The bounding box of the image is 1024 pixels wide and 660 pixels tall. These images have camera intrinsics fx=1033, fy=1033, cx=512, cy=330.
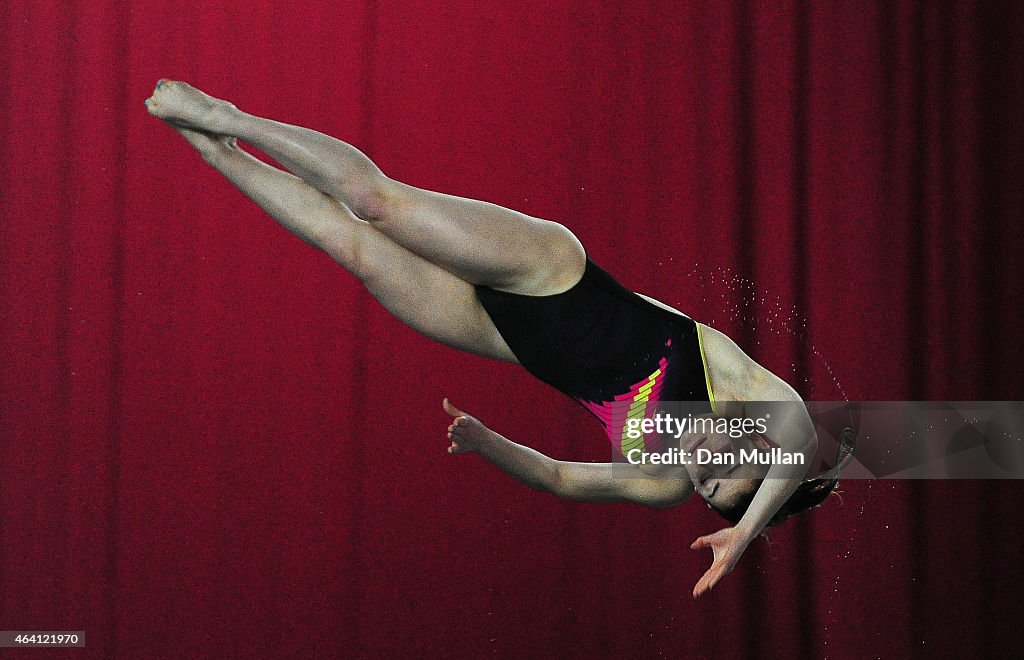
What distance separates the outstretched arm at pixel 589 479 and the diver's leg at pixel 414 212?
0.41 m

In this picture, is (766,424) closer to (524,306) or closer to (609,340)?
(609,340)

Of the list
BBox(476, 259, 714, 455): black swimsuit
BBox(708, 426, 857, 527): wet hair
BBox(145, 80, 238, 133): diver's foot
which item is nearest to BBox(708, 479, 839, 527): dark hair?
BBox(708, 426, 857, 527): wet hair

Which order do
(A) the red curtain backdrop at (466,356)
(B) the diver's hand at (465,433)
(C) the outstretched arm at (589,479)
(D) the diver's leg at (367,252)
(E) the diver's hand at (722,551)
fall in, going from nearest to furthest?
(E) the diver's hand at (722,551) → (D) the diver's leg at (367,252) → (B) the diver's hand at (465,433) → (C) the outstretched arm at (589,479) → (A) the red curtain backdrop at (466,356)

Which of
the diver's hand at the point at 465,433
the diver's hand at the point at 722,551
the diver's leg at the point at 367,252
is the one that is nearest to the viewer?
the diver's hand at the point at 722,551

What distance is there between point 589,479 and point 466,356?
0.95 m

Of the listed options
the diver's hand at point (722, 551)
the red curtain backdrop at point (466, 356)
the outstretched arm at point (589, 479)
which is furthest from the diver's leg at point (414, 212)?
the red curtain backdrop at point (466, 356)

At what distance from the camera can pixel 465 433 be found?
207 centimetres

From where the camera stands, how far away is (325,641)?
3018 millimetres

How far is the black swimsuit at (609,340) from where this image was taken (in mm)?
1970

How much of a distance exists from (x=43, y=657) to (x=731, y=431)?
2.12 meters

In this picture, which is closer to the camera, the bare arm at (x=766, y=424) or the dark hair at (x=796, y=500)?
the bare arm at (x=766, y=424)

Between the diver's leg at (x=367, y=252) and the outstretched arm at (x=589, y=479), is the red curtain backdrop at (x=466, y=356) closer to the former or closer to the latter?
the outstretched arm at (x=589, y=479)

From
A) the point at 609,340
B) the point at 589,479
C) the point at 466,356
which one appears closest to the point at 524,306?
the point at 609,340

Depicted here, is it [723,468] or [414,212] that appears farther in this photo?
[723,468]
